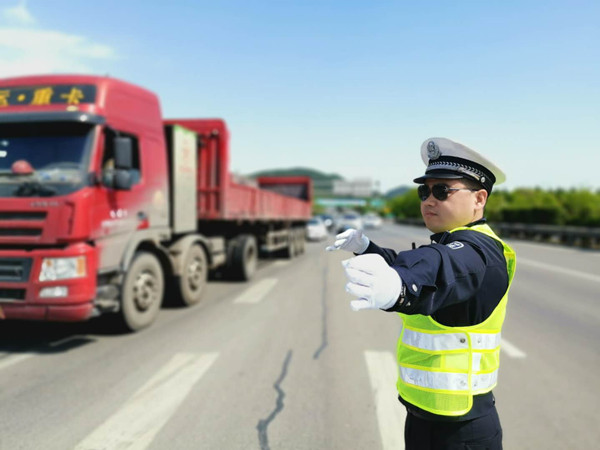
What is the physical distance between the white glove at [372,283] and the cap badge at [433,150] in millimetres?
697

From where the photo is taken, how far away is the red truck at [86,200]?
513 cm

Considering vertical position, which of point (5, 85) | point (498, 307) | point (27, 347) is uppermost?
point (5, 85)

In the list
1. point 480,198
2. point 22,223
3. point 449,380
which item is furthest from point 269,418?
point 22,223

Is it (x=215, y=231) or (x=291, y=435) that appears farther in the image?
(x=215, y=231)

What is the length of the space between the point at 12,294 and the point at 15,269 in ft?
0.91

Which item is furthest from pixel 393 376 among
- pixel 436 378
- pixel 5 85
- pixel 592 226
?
pixel 592 226

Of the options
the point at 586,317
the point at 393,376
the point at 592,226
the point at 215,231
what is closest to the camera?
the point at 393,376

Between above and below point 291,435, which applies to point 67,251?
above

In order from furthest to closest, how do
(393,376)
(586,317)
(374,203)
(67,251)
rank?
(374,203) < (586,317) < (67,251) < (393,376)

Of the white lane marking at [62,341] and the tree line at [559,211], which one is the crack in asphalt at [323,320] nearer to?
the white lane marking at [62,341]

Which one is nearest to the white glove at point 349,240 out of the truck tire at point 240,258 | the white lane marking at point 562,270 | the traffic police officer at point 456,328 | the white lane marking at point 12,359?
the traffic police officer at point 456,328

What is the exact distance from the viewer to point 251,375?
15.3 feet

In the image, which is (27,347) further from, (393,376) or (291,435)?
(393,376)

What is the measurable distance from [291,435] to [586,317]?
20.4 ft
